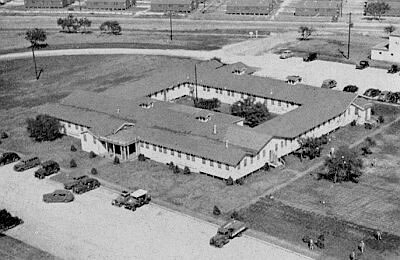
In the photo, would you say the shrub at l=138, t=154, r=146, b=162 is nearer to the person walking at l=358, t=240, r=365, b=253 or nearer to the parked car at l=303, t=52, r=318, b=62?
the person walking at l=358, t=240, r=365, b=253

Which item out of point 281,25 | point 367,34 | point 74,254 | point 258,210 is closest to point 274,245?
point 258,210

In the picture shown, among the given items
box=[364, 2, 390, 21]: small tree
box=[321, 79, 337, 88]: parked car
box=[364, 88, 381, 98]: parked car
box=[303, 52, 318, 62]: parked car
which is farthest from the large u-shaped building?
box=[364, 2, 390, 21]: small tree

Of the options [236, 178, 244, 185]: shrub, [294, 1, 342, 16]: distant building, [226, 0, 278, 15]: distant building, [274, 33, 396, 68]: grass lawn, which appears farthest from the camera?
[226, 0, 278, 15]: distant building

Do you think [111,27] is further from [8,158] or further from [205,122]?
[8,158]

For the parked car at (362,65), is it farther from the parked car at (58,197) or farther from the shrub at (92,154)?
the parked car at (58,197)

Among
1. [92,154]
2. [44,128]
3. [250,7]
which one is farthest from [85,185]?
[250,7]

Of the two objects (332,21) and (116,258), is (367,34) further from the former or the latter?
(116,258)

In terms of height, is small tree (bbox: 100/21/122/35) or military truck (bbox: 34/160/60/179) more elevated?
small tree (bbox: 100/21/122/35)
